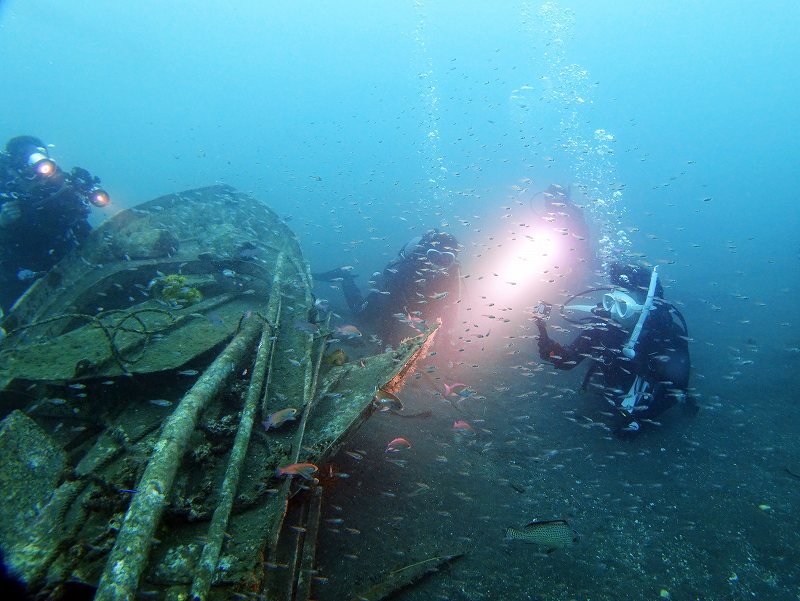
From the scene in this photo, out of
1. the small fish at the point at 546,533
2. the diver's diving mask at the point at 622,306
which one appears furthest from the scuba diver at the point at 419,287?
the small fish at the point at 546,533

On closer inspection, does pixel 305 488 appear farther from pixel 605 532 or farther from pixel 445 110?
pixel 445 110

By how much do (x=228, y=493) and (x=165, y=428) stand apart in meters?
0.91

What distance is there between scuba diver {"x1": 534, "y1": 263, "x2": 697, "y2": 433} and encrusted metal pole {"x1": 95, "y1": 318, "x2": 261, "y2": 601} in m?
5.63

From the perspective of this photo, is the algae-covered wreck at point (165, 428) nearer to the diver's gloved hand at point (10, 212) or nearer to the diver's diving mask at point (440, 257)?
the diver's gloved hand at point (10, 212)

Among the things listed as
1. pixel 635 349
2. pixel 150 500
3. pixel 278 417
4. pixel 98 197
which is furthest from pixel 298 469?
pixel 98 197

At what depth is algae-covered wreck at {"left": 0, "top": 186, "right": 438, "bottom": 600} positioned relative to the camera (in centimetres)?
258

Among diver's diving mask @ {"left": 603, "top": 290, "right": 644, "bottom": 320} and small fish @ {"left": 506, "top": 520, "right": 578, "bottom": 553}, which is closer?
small fish @ {"left": 506, "top": 520, "right": 578, "bottom": 553}

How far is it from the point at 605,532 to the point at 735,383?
857 cm

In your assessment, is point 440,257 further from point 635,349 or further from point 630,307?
point 635,349

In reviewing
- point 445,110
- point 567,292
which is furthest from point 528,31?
point 567,292

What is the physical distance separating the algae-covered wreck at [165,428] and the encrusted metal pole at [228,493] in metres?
0.01

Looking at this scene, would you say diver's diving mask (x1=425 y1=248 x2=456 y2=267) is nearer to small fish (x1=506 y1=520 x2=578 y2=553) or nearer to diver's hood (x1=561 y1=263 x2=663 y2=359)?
diver's hood (x1=561 y1=263 x2=663 y2=359)

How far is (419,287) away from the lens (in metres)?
9.29

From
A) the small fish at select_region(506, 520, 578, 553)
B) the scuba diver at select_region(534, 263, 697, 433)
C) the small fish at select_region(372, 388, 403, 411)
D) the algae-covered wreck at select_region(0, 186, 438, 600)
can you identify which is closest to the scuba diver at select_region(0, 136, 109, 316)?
the algae-covered wreck at select_region(0, 186, 438, 600)
